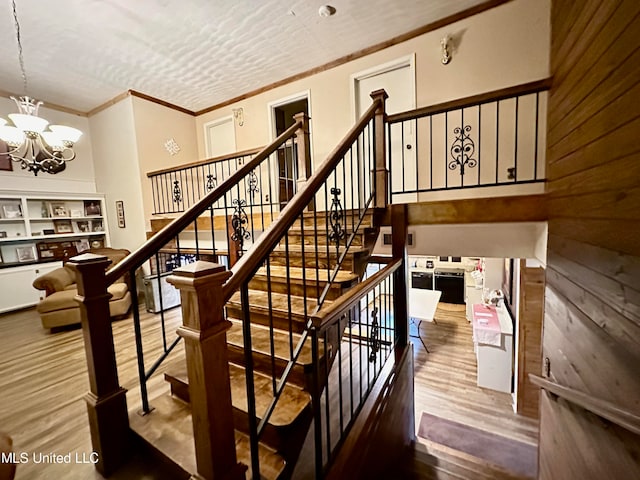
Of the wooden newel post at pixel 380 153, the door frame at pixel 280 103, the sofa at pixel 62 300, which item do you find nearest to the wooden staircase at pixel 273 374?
the wooden newel post at pixel 380 153

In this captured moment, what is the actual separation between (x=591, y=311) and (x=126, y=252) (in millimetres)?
5915

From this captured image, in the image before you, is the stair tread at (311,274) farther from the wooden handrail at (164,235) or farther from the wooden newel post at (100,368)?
the wooden newel post at (100,368)

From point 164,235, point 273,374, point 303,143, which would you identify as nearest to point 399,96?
point 303,143

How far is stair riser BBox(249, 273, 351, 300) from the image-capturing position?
5.92 ft

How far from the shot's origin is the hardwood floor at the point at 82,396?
5.22ft

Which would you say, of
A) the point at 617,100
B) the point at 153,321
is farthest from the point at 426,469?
the point at 153,321

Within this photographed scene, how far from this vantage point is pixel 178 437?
136 centimetres

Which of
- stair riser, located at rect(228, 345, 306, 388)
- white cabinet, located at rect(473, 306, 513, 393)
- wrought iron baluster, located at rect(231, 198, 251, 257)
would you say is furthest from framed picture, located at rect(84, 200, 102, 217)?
white cabinet, located at rect(473, 306, 513, 393)

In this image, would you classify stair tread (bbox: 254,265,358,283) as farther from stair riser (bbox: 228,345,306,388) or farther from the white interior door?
the white interior door

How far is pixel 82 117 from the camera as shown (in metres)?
5.19

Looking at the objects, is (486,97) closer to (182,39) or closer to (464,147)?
(464,147)

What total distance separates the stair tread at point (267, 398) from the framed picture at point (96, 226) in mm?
5159

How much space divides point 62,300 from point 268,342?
3528mm

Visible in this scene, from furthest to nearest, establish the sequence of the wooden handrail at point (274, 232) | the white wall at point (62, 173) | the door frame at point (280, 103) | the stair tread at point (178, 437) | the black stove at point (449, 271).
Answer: the black stove at point (449, 271), the white wall at point (62, 173), the door frame at point (280, 103), the stair tread at point (178, 437), the wooden handrail at point (274, 232)
